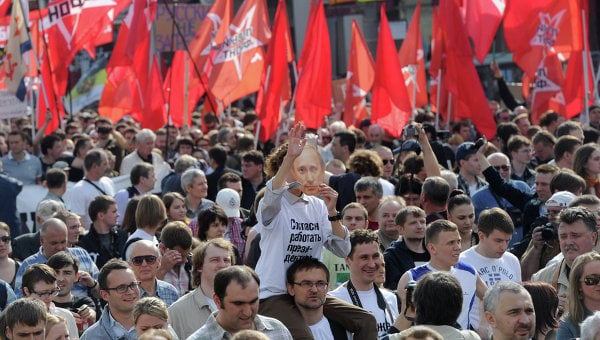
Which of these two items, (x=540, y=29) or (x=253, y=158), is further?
(x=540, y=29)

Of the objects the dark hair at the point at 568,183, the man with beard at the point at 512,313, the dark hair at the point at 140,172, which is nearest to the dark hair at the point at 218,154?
the dark hair at the point at 140,172

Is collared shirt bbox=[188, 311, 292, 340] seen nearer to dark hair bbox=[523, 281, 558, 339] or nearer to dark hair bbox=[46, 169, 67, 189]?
dark hair bbox=[523, 281, 558, 339]

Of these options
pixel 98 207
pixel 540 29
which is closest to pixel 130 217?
pixel 98 207

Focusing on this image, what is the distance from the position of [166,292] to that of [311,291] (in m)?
1.61

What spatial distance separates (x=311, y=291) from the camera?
22.0 feet

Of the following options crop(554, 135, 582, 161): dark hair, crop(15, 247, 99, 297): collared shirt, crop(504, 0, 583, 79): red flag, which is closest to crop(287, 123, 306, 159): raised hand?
crop(15, 247, 99, 297): collared shirt

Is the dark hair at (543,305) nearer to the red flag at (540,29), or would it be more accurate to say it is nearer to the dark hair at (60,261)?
the dark hair at (60,261)

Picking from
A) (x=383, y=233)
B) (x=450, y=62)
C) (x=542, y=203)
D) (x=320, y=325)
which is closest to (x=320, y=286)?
(x=320, y=325)

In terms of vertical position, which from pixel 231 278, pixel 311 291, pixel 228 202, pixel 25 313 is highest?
pixel 231 278

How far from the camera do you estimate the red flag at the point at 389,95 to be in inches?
635

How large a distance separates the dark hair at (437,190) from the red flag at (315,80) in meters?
6.93

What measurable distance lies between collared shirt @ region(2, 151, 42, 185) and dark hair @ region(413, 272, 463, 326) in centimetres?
946

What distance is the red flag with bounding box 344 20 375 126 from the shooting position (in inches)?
715

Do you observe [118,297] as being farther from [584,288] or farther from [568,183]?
[568,183]
